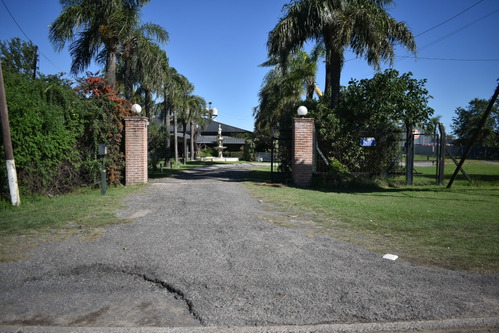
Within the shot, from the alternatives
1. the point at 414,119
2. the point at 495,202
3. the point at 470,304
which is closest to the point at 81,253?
the point at 470,304

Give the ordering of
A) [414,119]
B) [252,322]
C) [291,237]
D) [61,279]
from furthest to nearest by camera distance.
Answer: [414,119] → [291,237] → [61,279] → [252,322]

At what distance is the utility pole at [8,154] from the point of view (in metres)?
8.09

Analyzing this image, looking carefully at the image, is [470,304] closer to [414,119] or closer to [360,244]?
[360,244]

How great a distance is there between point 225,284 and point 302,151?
382 inches

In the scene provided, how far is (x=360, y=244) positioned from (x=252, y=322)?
2.92 metres

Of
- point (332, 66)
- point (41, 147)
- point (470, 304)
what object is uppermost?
point (332, 66)

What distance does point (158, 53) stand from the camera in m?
17.6

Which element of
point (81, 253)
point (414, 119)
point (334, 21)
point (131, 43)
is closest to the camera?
point (81, 253)

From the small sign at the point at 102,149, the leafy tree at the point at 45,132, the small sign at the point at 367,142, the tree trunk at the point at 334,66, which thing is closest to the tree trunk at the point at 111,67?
the leafy tree at the point at 45,132

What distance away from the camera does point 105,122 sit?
37.9 feet

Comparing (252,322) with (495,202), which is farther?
(495,202)

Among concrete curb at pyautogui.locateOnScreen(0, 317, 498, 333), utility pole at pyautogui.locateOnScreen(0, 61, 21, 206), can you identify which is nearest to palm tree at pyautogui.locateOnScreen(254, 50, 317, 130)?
utility pole at pyautogui.locateOnScreen(0, 61, 21, 206)

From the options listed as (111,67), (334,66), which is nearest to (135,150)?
(111,67)

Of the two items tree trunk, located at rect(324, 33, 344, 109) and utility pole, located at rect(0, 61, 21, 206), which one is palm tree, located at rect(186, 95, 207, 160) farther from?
utility pole, located at rect(0, 61, 21, 206)
